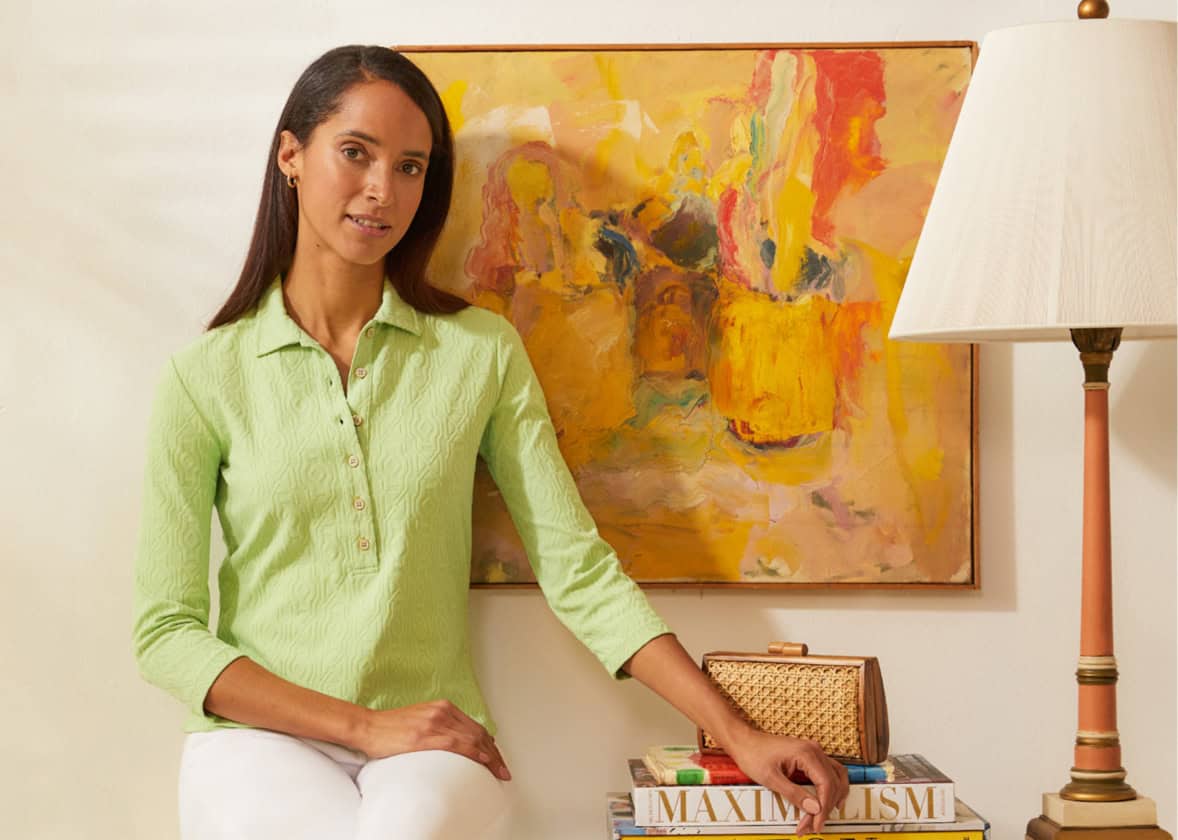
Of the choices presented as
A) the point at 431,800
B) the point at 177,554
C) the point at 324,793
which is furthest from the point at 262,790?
the point at 177,554

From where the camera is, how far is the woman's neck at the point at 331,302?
1.68 m

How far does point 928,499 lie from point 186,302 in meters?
1.09

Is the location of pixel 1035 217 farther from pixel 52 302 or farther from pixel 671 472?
pixel 52 302

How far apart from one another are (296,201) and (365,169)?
6.1 inches

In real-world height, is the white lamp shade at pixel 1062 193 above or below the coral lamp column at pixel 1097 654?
above

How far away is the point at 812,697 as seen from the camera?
4.89ft

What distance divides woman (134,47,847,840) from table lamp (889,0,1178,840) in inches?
16.3

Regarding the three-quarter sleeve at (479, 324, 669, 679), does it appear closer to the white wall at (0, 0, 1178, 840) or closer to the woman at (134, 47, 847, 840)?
the woman at (134, 47, 847, 840)

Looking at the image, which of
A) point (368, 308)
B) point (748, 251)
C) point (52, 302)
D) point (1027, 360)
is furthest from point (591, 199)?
point (52, 302)

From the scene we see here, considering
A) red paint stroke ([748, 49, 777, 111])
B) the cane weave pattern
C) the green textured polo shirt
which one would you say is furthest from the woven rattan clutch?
red paint stroke ([748, 49, 777, 111])

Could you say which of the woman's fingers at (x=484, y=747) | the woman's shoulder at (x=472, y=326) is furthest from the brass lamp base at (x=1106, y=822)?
the woman's shoulder at (x=472, y=326)

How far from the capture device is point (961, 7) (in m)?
1.81

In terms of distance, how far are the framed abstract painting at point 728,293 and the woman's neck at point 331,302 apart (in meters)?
0.17

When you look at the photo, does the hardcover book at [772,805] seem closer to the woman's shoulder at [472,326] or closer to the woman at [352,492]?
the woman at [352,492]
